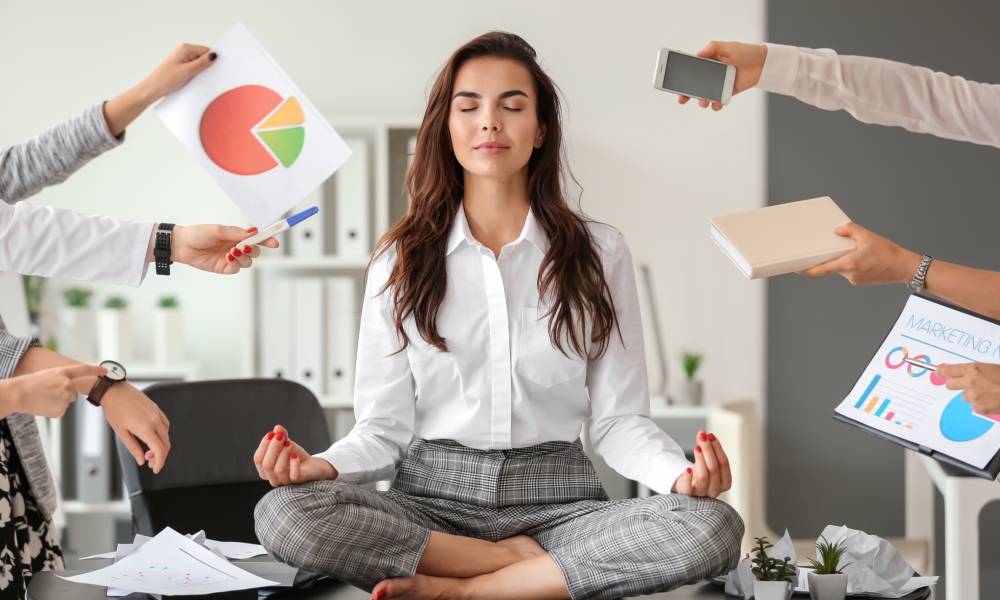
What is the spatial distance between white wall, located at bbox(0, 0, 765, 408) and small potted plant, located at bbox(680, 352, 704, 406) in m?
0.15

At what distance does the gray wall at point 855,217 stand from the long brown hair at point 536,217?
1.85 m

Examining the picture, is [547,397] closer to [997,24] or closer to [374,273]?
[374,273]

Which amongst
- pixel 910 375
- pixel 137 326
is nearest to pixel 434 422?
pixel 910 375

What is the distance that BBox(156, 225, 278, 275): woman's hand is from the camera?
1794 millimetres

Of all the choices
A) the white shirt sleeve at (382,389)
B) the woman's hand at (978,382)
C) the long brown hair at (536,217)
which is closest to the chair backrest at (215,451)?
the white shirt sleeve at (382,389)

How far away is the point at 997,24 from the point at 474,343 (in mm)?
2666

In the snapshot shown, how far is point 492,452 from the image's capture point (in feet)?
6.17

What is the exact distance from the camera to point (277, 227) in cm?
173

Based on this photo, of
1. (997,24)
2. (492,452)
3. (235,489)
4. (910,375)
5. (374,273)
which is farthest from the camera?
(997,24)

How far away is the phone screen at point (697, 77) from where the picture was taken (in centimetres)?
190

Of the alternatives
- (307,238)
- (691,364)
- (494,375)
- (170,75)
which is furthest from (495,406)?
(691,364)

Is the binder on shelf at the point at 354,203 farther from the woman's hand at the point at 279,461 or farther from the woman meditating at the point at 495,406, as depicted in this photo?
the woman's hand at the point at 279,461

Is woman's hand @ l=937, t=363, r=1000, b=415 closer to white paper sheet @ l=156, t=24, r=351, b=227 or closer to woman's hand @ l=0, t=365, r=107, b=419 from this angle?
white paper sheet @ l=156, t=24, r=351, b=227

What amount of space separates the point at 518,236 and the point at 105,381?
816 millimetres
